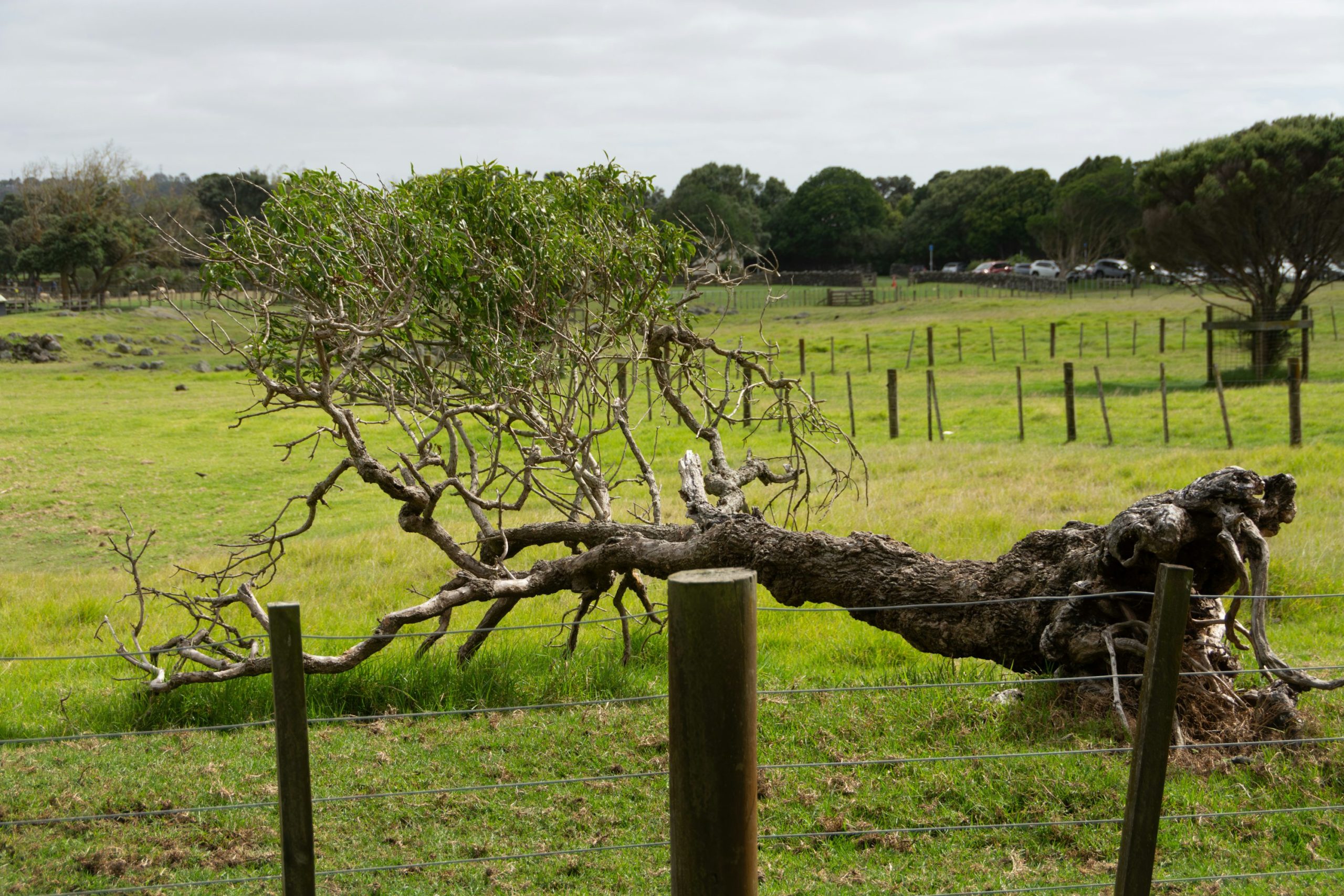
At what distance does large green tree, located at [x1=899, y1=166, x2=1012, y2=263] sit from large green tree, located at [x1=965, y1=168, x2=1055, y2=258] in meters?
1.02

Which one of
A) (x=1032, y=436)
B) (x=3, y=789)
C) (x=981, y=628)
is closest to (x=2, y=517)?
(x=3, y=789)

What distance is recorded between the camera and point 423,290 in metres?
8.31

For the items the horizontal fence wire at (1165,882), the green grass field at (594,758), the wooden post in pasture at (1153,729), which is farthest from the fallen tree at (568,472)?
the wooden post in pasture at (1153,729)

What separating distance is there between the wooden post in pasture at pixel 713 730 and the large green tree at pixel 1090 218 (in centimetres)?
7306

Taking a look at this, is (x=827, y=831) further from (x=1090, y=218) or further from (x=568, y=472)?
(x=1090, y=218)

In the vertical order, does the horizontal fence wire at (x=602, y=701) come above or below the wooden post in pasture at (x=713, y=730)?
below

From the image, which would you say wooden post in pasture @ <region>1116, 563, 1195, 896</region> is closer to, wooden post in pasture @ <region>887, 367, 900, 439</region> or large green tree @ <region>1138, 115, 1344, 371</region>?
wooden post in pasture @ <region>887, 367, 900, 439</region>

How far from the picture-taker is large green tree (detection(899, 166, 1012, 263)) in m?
83.3

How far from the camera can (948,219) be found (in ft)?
276

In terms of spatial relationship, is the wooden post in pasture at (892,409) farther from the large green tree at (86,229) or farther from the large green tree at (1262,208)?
the large green tree at (86,229)

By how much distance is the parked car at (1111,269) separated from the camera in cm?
6475

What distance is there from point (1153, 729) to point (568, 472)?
5.84 meters

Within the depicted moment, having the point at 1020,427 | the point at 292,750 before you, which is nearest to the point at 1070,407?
the point at 1020,427

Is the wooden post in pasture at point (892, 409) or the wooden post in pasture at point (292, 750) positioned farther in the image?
the wooden post in pasture at point (892, 409)
